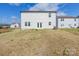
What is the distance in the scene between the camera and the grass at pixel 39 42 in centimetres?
604

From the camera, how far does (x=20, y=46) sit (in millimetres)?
6082

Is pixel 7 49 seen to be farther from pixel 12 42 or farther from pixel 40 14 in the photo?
pixel 40 14

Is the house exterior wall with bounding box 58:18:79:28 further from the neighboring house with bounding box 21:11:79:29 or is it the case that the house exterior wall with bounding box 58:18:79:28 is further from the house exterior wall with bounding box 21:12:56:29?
the house exterior wall with bounding box 21:12:56:29

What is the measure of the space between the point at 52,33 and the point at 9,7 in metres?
0.76

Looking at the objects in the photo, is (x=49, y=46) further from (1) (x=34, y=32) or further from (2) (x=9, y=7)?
(2) (x=9, y=7)

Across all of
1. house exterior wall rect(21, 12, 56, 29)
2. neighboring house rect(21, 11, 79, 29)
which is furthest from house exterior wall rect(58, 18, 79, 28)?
house exterior wall rect(21, 12, 56, 29)

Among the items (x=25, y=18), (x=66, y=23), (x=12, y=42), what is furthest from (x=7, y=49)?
(x=66, y=23)

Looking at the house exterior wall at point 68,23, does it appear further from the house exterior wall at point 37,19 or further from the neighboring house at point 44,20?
the house exterior wall at point 37,19

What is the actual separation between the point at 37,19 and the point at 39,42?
349 millimetres

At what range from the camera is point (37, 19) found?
609cm

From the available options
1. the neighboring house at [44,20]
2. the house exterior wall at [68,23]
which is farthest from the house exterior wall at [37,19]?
the house exterior wall at [68,23]

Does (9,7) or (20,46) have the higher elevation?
(9,7)

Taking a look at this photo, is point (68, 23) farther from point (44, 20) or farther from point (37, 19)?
point (37, 19)

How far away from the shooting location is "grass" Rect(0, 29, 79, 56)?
6043 mm
